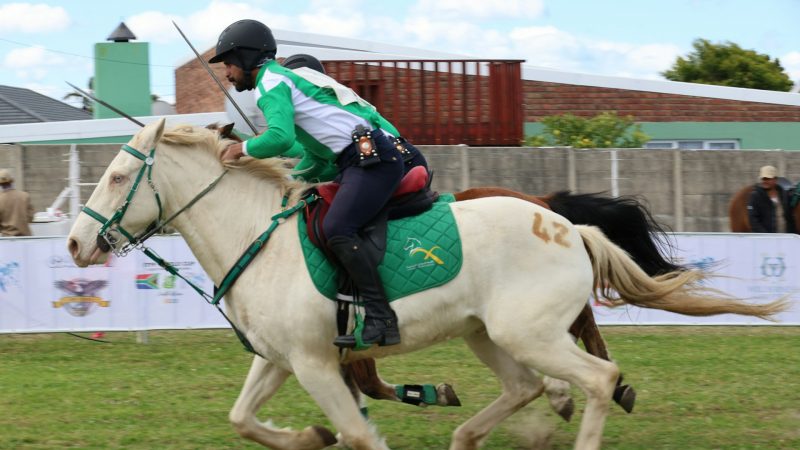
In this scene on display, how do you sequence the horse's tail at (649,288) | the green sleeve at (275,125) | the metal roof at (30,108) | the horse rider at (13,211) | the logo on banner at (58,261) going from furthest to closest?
the metal roof at (30,108) < the horse rider at (13,211) < the logo on banner at (58,261) < the horse's tail at (649,288) < the green sleeve at (275,125)

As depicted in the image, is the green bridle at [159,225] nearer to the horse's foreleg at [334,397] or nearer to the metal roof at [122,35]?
the horse's foreleg at [334,397]

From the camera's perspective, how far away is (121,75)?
861 inches

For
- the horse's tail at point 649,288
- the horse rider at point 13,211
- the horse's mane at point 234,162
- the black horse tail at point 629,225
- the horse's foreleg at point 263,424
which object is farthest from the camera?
the horse rider at point 13,211

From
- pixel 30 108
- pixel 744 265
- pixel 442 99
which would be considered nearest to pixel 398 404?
pixel 744 265

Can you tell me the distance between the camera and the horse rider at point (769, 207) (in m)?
13.2

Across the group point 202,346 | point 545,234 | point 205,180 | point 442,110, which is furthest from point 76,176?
point 545,234

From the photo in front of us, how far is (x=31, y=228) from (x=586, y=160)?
7338 millimetres

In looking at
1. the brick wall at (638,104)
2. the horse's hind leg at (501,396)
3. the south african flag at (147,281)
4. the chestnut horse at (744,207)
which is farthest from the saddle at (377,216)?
the brick wall at (638,104)

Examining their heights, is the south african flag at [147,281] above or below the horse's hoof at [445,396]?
above

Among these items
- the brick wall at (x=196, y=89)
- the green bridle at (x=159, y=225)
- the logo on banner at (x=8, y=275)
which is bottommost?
the logo on banner at (x=8, y=275)

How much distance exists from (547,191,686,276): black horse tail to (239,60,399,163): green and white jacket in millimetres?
2324

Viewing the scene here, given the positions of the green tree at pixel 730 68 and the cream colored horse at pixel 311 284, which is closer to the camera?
the cream colored horse at pixel 311 284

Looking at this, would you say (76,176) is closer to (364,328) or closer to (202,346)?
(202,346)

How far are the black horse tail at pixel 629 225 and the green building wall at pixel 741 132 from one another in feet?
47.1
